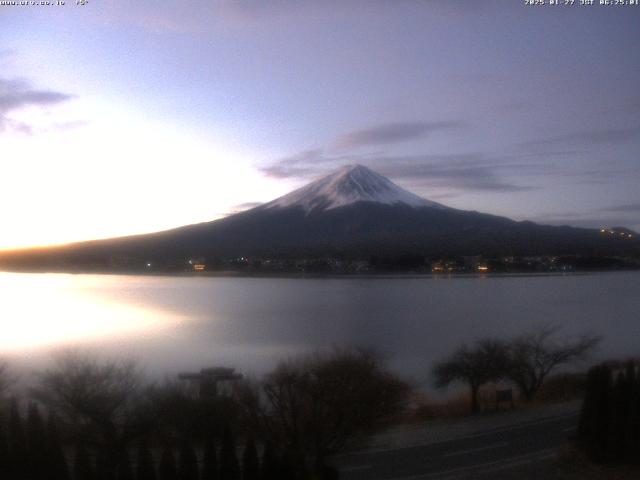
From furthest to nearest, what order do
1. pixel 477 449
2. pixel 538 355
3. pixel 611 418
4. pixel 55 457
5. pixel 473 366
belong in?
pixel 538 355, pixel 473 366, pixel 477 449, pixel 611 418, pixel 55 457

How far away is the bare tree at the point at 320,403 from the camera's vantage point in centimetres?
607

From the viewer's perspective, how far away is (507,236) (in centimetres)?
2416

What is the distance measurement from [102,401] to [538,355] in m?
7.35

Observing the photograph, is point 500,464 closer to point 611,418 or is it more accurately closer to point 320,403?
point 611,418

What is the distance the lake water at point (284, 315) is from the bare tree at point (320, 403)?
4.11 feet

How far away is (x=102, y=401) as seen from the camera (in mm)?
5832

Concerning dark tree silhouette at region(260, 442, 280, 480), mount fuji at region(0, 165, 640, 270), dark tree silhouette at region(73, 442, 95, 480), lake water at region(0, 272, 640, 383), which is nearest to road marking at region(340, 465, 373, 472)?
dark tree silhouette at region(260, 442, 280, 480)

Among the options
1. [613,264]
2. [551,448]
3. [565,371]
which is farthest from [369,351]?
[613,264]

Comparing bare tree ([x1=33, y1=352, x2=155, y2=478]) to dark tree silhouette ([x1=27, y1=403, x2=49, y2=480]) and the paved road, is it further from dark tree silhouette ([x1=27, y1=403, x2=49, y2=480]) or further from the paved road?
the paved road

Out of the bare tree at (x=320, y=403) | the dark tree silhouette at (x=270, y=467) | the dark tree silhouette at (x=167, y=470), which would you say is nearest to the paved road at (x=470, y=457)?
the bare tree at (x=320, y=403)

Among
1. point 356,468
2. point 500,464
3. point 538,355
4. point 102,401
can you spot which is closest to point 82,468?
point 102,401

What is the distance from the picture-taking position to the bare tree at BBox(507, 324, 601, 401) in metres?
10.2

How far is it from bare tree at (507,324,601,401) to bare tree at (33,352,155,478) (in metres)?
5.71

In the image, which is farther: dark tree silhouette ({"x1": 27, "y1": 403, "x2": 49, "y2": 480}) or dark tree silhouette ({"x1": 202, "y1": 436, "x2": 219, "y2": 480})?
dark tree silhouette ({"x1": 202, "y1": 436, "x2": 219, "y2": 480})
